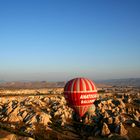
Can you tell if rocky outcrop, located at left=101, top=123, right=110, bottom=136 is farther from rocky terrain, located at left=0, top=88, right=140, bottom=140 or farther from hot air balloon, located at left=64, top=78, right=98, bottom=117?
hot air balloon, located at left=64, top=78, right=98, bottom=117

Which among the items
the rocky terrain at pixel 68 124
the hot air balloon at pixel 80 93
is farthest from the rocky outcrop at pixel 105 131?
the hot air balloon at pixel 80 93

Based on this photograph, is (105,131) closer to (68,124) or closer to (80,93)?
(68,124)

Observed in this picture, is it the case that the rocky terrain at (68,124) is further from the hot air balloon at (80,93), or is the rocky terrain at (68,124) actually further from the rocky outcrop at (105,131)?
the hot air balloon at (80,93)

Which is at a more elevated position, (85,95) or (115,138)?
(85,95)

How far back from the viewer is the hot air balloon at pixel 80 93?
6131 cm

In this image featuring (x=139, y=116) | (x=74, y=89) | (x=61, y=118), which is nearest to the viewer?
(x=74, y=89)

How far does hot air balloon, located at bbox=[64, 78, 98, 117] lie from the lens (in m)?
61.3

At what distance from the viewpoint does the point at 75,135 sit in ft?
289

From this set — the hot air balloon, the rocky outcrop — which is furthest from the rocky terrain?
the hot air balloon

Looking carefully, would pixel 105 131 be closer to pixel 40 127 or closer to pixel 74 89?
pixel 40 127

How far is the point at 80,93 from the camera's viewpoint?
201ft

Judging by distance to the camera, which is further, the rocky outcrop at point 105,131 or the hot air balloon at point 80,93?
the rocky outcrop at point 105,131

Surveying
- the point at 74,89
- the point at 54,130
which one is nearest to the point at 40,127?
the point at 54,130

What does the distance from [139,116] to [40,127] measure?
46.8m
